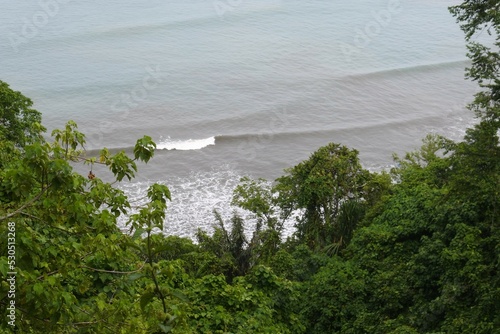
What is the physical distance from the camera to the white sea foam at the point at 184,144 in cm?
3488

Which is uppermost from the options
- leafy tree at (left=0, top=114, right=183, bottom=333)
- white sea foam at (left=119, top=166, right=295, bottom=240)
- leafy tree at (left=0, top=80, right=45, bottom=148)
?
leafy tree at (left=0, top=80, right=45, bottom=148)

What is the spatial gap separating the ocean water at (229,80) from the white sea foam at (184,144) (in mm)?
56

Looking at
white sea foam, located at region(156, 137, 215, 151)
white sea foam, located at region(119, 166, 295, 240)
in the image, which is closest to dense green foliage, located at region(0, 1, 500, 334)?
white sea foam, located at region(119, 166, 295, 240)

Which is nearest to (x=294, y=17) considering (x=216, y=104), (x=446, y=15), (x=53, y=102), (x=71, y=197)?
(x=446, y=15)

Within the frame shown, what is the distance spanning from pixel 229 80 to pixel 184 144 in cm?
910

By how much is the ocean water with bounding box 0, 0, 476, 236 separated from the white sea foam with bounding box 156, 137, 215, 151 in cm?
6

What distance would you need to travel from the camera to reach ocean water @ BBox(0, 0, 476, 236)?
34.4 metres

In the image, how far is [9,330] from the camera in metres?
6.07

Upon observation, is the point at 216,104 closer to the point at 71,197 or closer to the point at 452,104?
the point at 452,104

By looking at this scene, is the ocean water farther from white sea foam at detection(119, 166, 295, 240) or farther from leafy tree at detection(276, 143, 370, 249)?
leafy tree at detection(276, 143, 370, 249)

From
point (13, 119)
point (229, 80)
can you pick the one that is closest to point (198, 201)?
point (13, 119)

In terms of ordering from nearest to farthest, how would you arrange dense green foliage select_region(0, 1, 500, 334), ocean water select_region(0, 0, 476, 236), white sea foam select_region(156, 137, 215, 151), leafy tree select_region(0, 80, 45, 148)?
1. dense green foliage select_region(0, 1, 500, 334)
2. leafy tree select_region(0, 80, 45, 148)
3. ocean water select_region(0, 0, 476, 236)
4. white sea foam select_region(156, 137, 215, 151)

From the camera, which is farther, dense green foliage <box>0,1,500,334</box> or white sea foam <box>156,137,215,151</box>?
white sea foam <box>156,137,215,151</box>

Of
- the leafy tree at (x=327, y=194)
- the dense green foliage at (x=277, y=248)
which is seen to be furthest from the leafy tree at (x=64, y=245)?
the leafy tree at (x=327, y=194)
